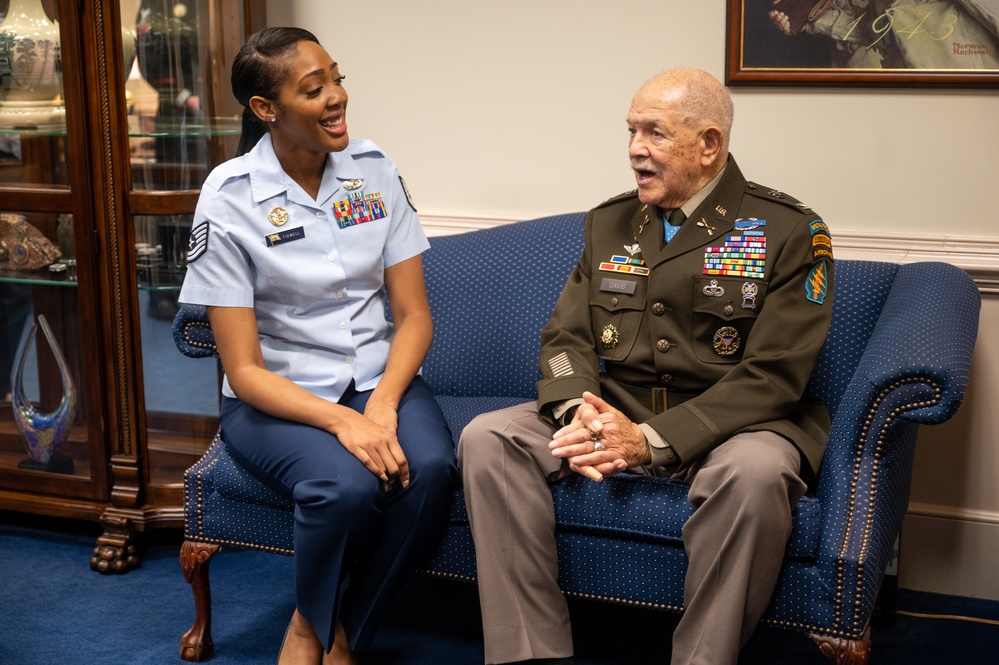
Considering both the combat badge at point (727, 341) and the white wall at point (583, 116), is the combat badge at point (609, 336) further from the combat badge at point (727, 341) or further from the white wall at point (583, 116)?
the white wall at point (583, 116)

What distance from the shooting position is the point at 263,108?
91.7 inches

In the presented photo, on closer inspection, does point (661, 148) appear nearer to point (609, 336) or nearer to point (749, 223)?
point (749, 223)

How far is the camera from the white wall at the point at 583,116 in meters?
2.72

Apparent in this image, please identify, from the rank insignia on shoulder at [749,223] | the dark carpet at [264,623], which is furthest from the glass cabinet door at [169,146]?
the rank insignia on shoulder at [749,223]

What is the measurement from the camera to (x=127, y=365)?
2.96 m

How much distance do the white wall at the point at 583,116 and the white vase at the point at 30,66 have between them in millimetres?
689

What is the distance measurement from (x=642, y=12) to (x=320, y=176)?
3.42 feet

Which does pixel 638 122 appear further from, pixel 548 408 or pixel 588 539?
pixel 588 539

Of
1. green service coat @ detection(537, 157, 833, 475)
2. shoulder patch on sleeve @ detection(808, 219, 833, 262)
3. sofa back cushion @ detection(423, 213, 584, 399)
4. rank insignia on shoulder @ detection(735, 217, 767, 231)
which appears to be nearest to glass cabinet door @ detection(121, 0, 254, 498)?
sofa back cushion @ detection(423, 213, 584, 399)

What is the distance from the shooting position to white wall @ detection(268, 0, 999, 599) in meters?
2.72

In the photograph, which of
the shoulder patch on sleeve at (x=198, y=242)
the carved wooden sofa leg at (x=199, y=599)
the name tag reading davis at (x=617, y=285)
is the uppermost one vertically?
the shoulder patch on sleeve at (x=198, y=242)

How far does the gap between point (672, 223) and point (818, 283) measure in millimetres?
348

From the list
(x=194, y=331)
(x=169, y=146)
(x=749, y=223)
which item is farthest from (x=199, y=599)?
(x=749, y=223)

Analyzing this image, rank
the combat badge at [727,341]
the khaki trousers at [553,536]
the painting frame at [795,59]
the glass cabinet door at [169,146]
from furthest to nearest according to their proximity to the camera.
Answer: the glass cabinet door at [169,146] < the painting frame at [795,59] < the combat badge at [727,341] < the khaki trousers at [553,536]
